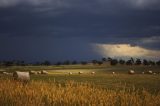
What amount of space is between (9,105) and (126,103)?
552cm

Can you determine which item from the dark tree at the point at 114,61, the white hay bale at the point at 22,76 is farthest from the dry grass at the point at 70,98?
the dark tree at the point at 114,61

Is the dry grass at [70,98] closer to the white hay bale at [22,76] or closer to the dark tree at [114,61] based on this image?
the white hay bale at [22,76]

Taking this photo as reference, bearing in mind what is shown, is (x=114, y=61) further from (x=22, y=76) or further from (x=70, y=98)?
(x=70, y=98)

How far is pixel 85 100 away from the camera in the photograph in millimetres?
19625

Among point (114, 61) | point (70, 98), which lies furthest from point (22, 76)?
point (114, 61)

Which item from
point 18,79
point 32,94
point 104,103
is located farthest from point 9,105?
point 18,79

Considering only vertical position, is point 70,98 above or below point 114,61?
below

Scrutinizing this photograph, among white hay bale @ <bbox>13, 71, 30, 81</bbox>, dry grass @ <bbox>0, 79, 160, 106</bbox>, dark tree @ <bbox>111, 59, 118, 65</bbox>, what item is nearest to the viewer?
dry grass @ <bbox>0, 79, 160, 106</bbox>

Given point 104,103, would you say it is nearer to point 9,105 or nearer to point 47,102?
point 47,102

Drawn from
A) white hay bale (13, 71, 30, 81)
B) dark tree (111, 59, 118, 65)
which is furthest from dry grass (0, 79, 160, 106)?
dark tree (111, 59, 118, 65)

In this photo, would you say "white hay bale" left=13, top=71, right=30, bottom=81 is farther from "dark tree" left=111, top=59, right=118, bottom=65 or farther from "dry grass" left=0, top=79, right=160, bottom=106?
"dark tree" left=111, top=59, right=118, bottom=65

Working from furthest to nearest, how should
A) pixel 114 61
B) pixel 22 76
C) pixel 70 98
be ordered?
1. pixel 114 61
2. pixel 22 76
3. pixel 70 98

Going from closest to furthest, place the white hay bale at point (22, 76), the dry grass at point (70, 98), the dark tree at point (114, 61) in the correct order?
1. the dry grass at point (70, 98)
2. the white hay bale at point (22, 76)
3. the dark tree at point (114, 61)

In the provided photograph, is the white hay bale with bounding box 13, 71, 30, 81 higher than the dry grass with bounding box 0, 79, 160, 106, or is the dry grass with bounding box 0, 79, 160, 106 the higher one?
the white hay bale with bounding box 13, 71, 30, 81
